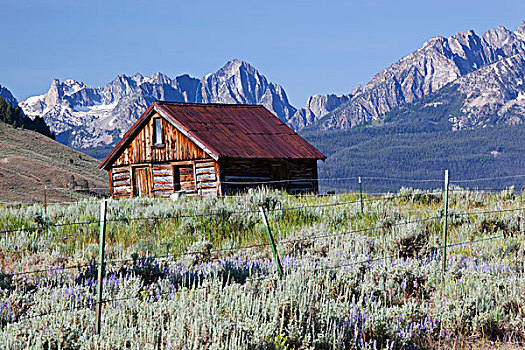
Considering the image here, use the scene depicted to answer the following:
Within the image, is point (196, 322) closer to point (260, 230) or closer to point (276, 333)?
point (276, 333)

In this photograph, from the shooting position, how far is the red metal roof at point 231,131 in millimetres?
25984

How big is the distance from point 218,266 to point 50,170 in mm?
60555

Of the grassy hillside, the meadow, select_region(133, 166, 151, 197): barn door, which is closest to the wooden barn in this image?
select_region(133, 166, 151, 197): barn door

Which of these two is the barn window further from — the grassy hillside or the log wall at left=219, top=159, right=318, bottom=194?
the grassy hillside

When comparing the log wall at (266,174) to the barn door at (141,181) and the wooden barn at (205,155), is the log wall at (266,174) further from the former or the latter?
the barn door at (141,181)

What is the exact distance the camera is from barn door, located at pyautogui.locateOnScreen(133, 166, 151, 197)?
28.7 meters

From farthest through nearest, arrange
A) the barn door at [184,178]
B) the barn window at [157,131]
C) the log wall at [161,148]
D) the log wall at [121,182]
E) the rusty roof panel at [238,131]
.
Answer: the log wall at [121,182], the barn window at [157,131], the barn door at [184,178], the log wall at [161,148], the rusty roof panel at [238,131]

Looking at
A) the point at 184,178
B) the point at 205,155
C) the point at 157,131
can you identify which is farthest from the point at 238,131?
the point at 157,131

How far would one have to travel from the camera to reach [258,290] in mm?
6996

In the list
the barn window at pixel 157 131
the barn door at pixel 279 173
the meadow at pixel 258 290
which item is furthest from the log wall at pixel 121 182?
the meadow at pixel 258 290

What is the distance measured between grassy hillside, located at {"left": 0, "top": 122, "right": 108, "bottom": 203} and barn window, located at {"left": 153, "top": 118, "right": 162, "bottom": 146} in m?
15.2

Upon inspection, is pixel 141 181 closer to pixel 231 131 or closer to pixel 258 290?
pixel 231 131

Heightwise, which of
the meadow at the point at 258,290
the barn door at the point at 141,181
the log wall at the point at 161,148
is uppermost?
the log wall at the point at 161,148

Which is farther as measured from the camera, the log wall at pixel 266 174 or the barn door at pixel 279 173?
the barn door at pixel 279 173
